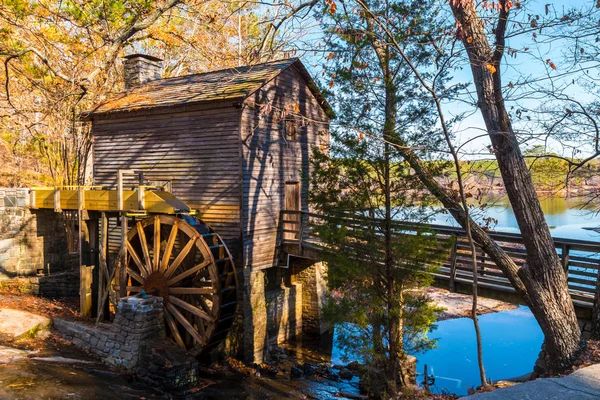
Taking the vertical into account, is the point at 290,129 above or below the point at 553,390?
above

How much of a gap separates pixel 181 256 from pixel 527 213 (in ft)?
24.5

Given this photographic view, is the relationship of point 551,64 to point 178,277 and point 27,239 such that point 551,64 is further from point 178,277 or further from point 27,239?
point 27,239

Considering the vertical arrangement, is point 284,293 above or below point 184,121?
below

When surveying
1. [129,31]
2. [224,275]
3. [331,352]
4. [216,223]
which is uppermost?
[129,31]

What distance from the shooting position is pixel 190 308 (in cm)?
1102

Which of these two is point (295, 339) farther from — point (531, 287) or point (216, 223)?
point (531, 287)

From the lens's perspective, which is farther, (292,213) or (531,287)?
(292,213)

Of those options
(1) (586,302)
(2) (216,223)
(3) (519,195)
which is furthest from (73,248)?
(1) (586,302)

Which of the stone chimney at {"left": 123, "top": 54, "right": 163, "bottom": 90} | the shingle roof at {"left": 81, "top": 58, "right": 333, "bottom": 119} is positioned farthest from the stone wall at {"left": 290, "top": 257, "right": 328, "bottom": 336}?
the stone chimney at {"left": 123, "top": 54, "right": 163, "bottom": 90}

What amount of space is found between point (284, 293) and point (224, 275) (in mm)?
3475

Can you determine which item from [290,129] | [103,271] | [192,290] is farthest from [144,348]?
[290,129]

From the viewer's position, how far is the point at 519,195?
8.13m

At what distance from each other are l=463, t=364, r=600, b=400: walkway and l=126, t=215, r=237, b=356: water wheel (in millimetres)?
7162

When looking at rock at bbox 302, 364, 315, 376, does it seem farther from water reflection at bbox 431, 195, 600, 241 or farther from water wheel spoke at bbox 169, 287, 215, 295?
water reflection at bbox 431, 195, 600, 241
